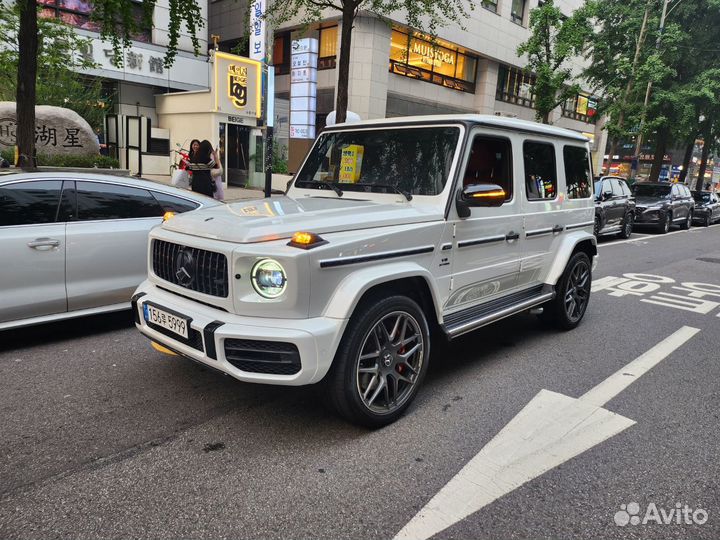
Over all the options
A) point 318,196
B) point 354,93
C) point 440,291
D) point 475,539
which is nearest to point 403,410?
point 440,291

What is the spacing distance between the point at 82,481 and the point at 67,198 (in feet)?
9.42

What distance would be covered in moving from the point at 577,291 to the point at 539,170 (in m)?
1.60

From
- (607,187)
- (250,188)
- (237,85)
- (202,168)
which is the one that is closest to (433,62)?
(237,85)

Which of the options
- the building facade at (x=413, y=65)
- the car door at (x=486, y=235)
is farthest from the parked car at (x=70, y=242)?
the building facade at (x=413, y=65)

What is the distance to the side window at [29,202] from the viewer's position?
4.37m

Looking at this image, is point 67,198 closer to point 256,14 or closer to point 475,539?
point 475,539

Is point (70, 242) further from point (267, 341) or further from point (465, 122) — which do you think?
point (465, 122)

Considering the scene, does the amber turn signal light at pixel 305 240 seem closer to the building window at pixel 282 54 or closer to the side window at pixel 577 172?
the side window at pixel 577 172

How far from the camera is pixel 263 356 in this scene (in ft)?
9.37

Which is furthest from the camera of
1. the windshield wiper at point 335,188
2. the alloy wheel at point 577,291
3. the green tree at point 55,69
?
the green tree at point 55,69

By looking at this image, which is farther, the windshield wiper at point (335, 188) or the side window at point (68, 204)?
the side window at point (68, 204)

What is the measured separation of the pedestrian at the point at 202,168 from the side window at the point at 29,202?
6.22 meters

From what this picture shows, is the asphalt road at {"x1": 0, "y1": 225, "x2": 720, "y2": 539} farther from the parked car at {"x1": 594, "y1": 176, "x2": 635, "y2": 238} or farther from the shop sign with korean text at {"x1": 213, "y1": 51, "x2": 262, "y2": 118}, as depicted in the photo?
the shop sign with korean text at {"x1": 213, "y1": 51, "x2": 262, "y2": 118}

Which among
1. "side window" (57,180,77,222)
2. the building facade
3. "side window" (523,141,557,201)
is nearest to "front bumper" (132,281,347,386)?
"side window" (57,180,77,222)
